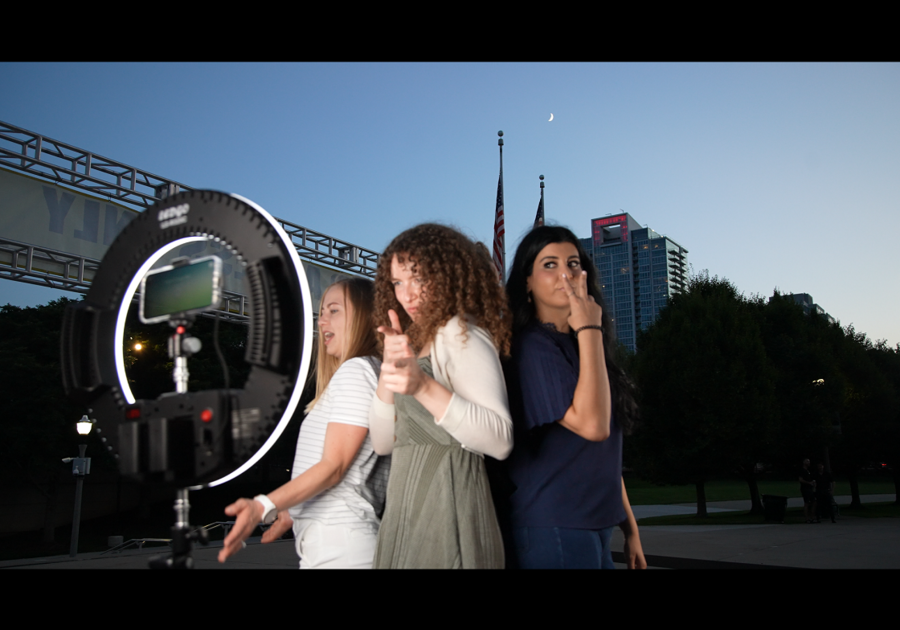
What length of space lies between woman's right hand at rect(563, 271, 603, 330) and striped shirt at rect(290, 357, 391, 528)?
0.66 metres

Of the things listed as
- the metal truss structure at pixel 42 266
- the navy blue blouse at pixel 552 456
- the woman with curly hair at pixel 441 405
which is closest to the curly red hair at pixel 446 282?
the woman with curly hair at pixel 441 405

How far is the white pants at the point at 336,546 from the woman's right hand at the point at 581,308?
0.93 m

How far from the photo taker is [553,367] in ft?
6.91

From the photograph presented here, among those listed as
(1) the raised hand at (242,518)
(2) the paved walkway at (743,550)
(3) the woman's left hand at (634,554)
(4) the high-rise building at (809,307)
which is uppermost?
(4) the high-rise building at (809,307)

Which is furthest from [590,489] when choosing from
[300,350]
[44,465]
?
[44,465]

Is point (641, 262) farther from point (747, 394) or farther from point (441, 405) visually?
point (441, 405)

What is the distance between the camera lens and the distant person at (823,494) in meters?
18.0

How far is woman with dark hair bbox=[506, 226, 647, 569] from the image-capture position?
198cm

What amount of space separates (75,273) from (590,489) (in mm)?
7591

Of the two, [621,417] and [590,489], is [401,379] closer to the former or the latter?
[590,489]

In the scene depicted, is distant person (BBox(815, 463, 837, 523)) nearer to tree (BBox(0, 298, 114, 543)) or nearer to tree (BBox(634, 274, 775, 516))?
tree (BBox(634, 274, 775, 516))

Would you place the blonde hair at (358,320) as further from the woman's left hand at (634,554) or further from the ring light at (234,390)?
the woman's left hand at (634,554)

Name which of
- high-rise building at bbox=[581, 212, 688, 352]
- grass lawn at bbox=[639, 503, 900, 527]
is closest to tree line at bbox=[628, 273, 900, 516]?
grass lawn at bbox=[639, 503, 900, 527]

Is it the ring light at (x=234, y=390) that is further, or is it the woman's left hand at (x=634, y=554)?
the woman's left hand at (x=634, y=554)
